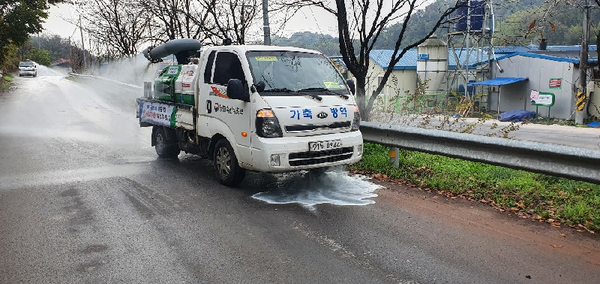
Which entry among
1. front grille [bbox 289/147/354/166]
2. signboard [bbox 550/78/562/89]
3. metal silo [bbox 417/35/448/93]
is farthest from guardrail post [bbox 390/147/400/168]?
metal silo [bbox 417/35/448/93]

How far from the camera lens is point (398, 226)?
17.4ft

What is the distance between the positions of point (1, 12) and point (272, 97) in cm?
2613

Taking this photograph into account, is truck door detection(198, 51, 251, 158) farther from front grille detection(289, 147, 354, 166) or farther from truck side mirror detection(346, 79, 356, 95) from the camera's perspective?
truck side mirror detection(346, 79, 356, 95)

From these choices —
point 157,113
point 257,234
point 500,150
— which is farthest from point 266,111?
point 157,113

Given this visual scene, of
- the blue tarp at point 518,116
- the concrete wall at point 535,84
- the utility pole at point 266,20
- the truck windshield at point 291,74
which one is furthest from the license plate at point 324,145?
the concrete wall at point 535,84

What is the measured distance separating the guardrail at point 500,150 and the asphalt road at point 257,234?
0.74 meters

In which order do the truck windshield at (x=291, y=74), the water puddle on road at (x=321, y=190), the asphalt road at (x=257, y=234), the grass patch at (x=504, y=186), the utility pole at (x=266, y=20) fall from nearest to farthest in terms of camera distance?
the asphalt road at (x=257, y=234) → the grass patch at (x=504, y=186) → the water puddle on road at (x=321, y=190) → the truck windshield at (x=291, y=74) → the utility pole at (x=266, y=20)

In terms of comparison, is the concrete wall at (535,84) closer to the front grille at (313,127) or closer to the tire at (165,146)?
the front grille at (313,127)

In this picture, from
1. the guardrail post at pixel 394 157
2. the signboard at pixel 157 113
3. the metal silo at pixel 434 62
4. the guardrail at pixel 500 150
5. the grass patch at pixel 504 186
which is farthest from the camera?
the metal silo at pixel 434 62

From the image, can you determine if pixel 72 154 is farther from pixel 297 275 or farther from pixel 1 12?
pixel 1 12

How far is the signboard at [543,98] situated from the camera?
87.3 ft

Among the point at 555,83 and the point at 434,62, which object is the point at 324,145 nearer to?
the point at 555,83

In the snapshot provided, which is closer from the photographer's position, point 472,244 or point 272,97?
point 472,244

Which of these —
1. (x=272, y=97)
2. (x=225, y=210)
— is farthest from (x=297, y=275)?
(x=272, y=97)
